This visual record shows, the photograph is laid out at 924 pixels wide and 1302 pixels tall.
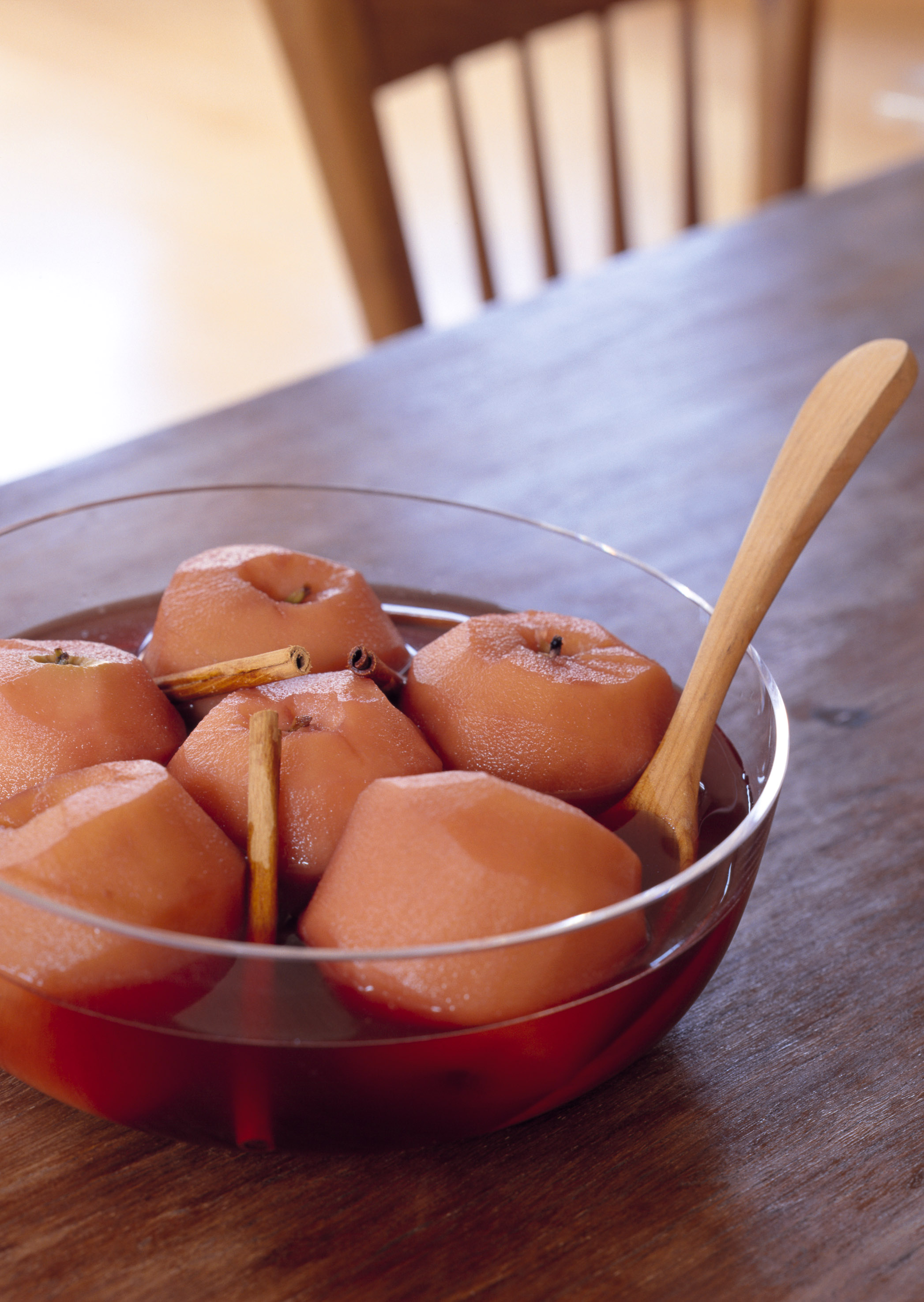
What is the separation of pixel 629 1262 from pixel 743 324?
649 mm

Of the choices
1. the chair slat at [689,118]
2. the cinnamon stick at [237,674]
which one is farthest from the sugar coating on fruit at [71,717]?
A: the chair slat at [689,118]

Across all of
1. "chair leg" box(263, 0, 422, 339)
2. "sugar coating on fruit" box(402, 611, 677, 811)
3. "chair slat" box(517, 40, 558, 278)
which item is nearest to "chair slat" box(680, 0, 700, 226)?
"chair slat" box(517, 40, 558, 278)

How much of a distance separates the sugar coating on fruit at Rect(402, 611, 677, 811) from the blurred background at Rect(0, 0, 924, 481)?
5.43 feet

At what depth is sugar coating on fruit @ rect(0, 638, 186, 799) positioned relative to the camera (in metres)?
0.32

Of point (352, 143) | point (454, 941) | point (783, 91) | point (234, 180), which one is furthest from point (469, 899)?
point (234, 180)

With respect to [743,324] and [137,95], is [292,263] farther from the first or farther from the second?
[743,324]

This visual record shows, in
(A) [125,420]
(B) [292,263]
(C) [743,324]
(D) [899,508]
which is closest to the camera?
(D) [899,508]

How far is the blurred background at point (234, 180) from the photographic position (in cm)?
232

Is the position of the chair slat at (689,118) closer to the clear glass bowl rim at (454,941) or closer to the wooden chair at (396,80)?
the wooden chair at (396,80)

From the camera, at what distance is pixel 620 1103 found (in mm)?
340

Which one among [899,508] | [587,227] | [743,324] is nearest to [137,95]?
[587,227]

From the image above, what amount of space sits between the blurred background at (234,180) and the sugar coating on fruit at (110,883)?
1726 mm

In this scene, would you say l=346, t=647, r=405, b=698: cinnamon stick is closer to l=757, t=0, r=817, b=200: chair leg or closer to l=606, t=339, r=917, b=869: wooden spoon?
l=606, t=339, r=917, b=869: wooden spoon

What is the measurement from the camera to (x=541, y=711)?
34 centimetres
